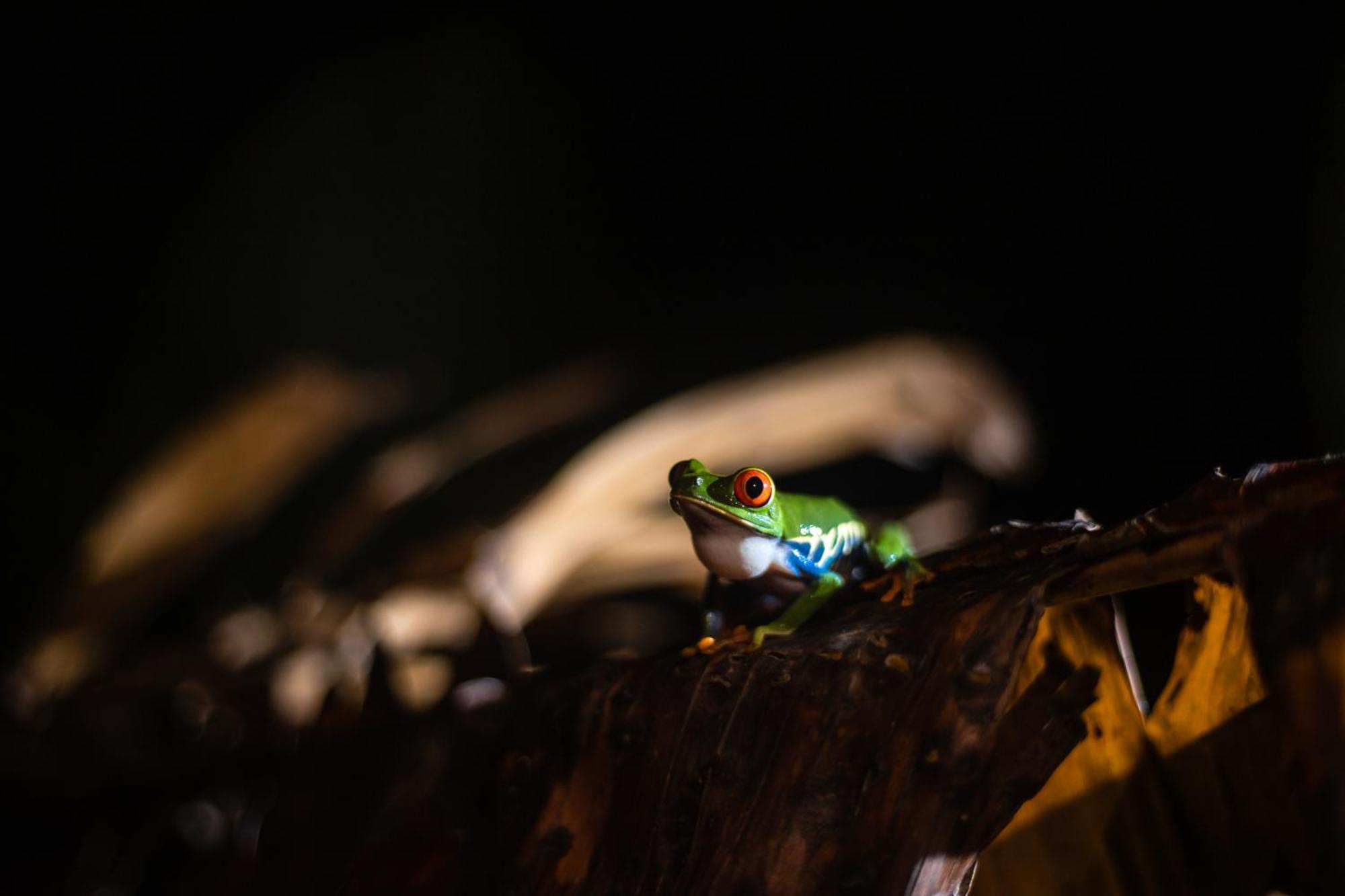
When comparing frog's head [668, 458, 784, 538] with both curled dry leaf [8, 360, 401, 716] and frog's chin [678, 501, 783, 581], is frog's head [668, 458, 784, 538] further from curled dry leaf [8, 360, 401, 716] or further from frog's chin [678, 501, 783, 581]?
curled dry leaf [8, 360, 401, 716]

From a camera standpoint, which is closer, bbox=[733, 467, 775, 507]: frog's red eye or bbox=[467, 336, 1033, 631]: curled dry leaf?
bbox=[733, 467, 775, 507]: frog's red eye

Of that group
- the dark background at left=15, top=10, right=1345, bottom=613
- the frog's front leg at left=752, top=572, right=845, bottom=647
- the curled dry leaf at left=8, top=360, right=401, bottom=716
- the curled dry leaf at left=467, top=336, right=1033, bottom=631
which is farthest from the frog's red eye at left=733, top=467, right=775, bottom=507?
the dark background at left=15, top=10, right=1345, bottom=613

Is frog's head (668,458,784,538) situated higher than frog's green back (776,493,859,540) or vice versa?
frog's head (668,458,784,538)

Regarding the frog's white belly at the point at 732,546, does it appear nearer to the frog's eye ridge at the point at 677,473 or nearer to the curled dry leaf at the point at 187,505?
the frog's eye ridge at the point at 677,473

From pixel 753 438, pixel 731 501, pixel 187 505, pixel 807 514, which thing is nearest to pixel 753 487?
pixel 731 501

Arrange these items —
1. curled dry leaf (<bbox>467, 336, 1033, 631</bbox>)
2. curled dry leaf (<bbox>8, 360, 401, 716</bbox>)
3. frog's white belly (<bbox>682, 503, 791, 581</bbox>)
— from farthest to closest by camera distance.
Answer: curled dry leaf (<bbox>8, 360, 401, 716</bbox>) < curled dry leaf (<bbox>467, 336, 1033, 631</bbox>) < frog's white belly (<bbox>682, 503, 791, 581</bbox>)

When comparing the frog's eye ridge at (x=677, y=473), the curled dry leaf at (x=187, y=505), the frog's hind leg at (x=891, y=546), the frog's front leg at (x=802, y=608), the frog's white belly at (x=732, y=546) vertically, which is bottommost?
the frog's front leg at (x=802, y=608)

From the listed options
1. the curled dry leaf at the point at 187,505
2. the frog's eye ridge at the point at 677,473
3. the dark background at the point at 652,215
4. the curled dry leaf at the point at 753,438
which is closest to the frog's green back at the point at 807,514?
the frog's eye ridge at the point at 677,473

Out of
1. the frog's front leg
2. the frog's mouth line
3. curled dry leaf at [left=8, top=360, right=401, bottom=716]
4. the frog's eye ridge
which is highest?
curled dry leaf at [left=8, top=360, right=401, bottom=716]
